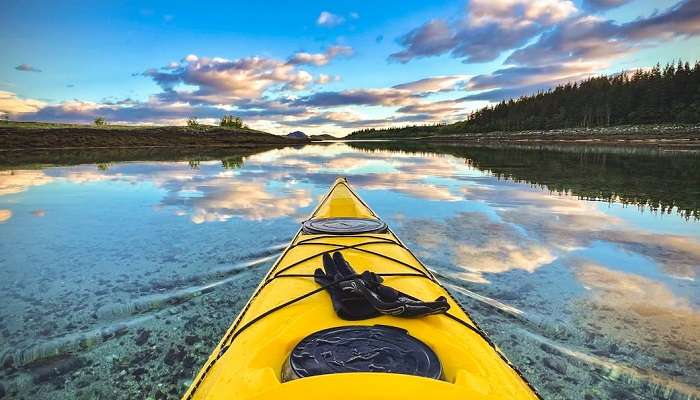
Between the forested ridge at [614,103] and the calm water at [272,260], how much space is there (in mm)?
62510

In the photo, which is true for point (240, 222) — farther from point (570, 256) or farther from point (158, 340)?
point (570, 256)

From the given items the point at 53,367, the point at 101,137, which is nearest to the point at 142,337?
the point at 53,367

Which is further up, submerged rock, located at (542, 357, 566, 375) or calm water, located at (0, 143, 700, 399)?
calm water, located at (0, 143, 700, 399)

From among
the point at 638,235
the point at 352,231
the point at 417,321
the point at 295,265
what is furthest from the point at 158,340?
the point at 638,235

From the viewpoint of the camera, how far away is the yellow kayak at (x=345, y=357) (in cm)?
137

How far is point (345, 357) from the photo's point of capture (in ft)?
5.44

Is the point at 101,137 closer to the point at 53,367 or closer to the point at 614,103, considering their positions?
the point at 53,367

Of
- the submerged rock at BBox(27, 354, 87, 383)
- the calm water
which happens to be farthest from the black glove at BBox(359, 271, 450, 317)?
the submerged rock at BBox(27, 354, 87, 383)

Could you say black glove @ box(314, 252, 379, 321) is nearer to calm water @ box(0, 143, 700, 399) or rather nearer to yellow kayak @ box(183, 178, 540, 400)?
yellow kayak @ box(183, 178, 540, 400)

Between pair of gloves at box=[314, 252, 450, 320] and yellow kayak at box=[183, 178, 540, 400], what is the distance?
0.05 metres

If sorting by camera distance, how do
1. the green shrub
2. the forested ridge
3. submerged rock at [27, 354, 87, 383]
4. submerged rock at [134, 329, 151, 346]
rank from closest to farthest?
submerged rock at [27, 354, 87, 383]
submerged rock at [134, 329, 151, 346]
the forested ridge
the green shrub

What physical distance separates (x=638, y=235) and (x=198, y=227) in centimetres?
800

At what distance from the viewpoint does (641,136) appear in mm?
41344

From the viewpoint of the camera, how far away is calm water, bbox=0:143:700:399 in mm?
2861
